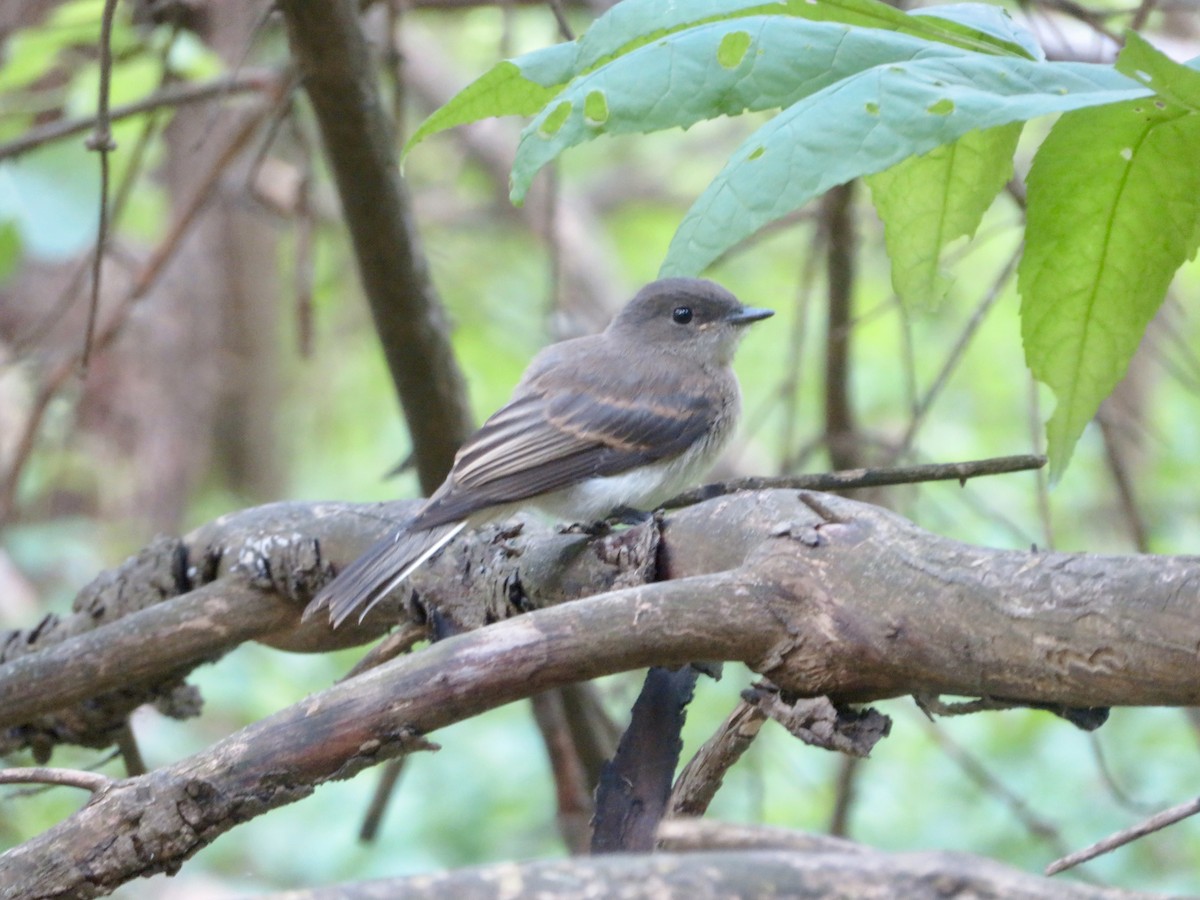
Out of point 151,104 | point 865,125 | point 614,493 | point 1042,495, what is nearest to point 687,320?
point 614,493

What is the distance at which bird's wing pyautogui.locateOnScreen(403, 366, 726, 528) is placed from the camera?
3658 mm

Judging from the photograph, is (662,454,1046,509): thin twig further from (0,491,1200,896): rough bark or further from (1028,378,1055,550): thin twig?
(1028,378,1055,550): thin twig

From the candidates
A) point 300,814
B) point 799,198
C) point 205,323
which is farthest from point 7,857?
point 205,323

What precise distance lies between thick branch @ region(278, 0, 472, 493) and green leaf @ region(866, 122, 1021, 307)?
5.87ft

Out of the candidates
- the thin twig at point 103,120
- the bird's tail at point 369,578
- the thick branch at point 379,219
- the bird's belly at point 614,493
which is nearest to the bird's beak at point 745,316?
the bird's belly at point 614,493

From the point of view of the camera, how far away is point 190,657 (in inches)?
109

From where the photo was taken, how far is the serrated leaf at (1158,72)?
4.30 feet

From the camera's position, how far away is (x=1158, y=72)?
52.8 inches

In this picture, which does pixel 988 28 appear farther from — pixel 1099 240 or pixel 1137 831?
pixel 1137 831

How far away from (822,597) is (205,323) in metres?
7.04

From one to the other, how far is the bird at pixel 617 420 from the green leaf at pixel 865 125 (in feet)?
5.96

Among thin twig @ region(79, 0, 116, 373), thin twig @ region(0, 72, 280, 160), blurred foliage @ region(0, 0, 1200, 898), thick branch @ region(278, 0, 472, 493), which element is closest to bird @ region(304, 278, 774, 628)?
thick branch @ region(278, 0, 472, 493)

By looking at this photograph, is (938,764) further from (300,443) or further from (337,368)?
(337,368)

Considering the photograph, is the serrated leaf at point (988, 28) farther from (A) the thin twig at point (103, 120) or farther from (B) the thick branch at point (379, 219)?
(B) the thick branch at point (379, 219)
